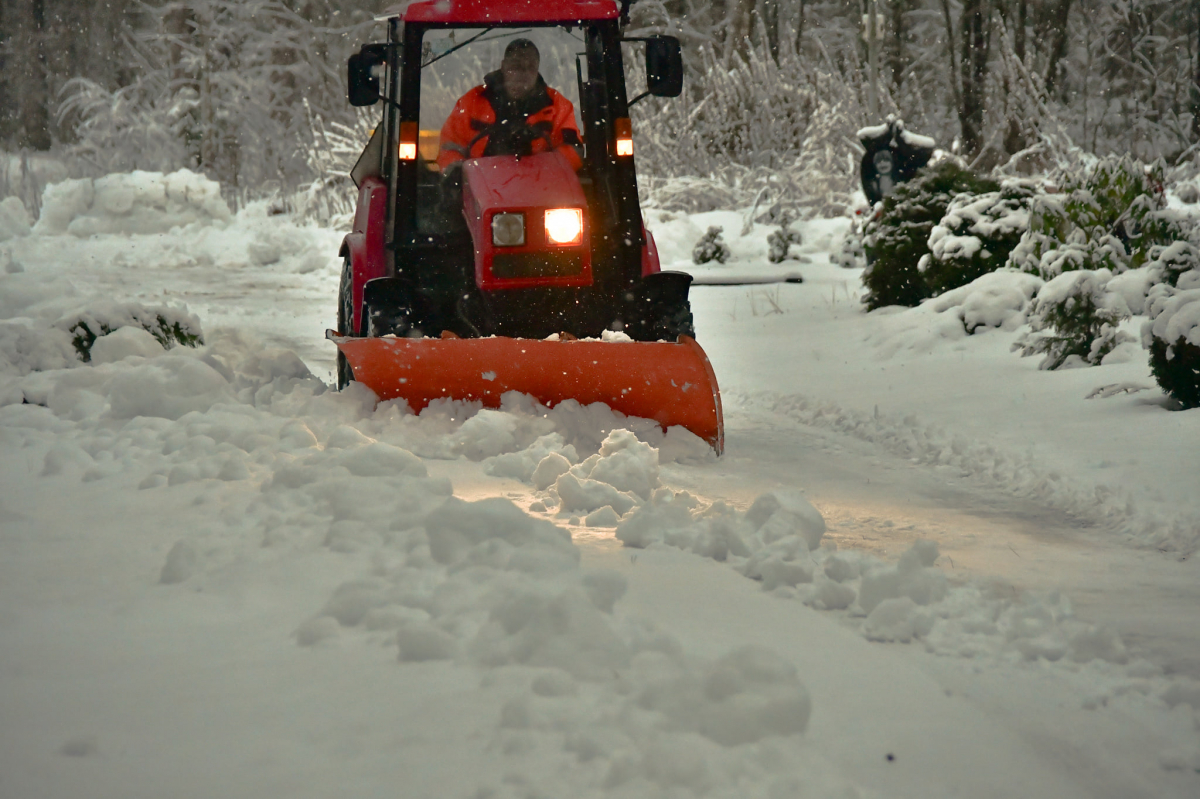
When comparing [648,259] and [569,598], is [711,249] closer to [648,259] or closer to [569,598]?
[648,259]

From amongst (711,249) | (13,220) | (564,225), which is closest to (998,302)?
(564,225)

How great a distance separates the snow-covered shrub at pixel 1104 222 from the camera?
21.3ft

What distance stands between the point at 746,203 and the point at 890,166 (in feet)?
11.2

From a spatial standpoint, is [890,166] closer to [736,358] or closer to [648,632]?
[736,358]

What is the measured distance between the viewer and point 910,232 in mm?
8633

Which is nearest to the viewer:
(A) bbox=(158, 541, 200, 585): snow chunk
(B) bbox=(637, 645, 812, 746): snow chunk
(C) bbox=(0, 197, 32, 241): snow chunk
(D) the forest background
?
(B) bbox=(637, 645, 812, 746): snow chunk

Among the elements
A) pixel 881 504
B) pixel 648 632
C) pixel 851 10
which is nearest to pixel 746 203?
pixel 881 504

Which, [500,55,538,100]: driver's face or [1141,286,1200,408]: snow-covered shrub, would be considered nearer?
[1141,286,1200,408]: snow-covered shrub

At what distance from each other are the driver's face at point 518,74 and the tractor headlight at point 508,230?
80 cm

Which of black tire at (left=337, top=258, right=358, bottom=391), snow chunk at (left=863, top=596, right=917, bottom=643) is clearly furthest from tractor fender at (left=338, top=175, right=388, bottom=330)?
snow chunk at (left=863, top=596, right=917, bottom=643)

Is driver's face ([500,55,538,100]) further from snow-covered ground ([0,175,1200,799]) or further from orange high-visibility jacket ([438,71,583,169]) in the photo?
snow-covered ground ([0,175,1200,799])

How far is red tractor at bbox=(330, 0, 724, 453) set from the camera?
438 centimetres

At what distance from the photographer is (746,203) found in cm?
1556

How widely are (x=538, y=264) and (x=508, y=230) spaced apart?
0.20 meters
